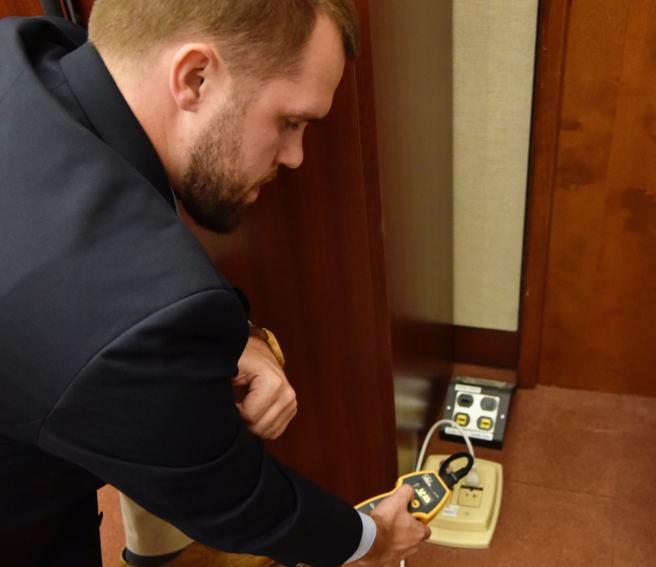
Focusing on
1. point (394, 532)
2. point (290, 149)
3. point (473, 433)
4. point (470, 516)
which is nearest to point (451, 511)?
point (470, 516)

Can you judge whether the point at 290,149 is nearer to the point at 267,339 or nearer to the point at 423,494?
the point at 267,339

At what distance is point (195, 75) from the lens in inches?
25.3

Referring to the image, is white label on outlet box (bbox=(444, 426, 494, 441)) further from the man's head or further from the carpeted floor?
the man's head

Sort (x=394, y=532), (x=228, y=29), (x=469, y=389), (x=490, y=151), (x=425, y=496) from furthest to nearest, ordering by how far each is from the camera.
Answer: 1. (x=469, y=389)
2. (x=490, y=151)
3. (x=425, y=496)
4. (x=394, y=532)
5. (x=228, y=29)

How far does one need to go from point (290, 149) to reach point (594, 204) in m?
0.80

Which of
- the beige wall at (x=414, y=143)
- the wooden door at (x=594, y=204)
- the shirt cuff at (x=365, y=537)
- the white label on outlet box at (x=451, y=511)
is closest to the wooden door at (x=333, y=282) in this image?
the beige wall at (x=414, y=143)

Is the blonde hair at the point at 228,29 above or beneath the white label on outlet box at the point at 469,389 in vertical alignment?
above

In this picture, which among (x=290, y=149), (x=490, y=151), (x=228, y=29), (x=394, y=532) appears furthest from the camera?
(x=490, y=151)

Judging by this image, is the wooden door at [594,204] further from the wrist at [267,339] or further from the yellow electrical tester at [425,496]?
the wrist at [267,339]

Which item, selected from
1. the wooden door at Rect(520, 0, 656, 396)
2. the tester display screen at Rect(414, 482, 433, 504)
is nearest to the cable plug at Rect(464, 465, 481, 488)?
the tester display screen at Rect(414, 482, 433, 504)

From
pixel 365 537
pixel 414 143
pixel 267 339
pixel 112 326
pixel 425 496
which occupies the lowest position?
pixel 425 496

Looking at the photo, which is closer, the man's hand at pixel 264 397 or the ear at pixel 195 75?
the ear at pixel 195 75

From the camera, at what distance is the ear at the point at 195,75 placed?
0.62m

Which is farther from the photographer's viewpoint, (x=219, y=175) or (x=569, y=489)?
(x=569, y=489)
